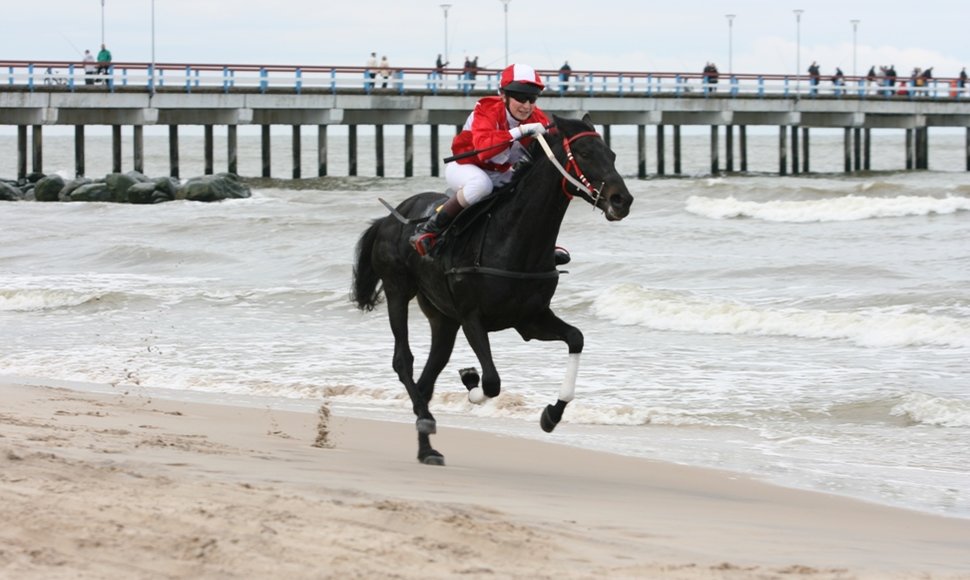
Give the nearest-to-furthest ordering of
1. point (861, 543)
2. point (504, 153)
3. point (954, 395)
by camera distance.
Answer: point (861, 543) < point (504, 153) < point (954, 395)

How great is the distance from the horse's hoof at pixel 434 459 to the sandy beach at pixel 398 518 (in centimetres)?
10

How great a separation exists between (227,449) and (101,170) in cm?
8325

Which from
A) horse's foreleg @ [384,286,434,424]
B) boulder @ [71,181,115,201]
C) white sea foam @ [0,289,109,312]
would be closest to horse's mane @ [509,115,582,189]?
horse's foreleg @ [384,286,434,424]

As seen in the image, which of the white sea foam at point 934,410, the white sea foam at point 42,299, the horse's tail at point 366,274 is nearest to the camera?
the horse's tail at point 366,274

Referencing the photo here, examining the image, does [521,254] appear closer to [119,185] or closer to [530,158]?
[530,158]

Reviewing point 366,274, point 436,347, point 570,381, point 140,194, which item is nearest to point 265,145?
point 140,194

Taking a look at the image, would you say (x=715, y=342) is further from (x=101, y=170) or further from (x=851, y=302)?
(x=101, y=170)

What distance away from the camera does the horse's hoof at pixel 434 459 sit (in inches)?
316

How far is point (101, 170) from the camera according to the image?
288 feet

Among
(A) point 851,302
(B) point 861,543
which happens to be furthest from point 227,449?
(A) point 851,302

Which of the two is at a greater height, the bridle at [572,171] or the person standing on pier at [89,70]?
the person standing on pier at [89,70]

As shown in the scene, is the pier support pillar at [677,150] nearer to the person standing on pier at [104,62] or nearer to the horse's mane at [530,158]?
the person standing on pier at [104,62]

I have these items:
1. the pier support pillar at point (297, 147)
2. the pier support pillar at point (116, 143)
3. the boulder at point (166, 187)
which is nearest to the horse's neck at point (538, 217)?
the boulder at point (166, 187)

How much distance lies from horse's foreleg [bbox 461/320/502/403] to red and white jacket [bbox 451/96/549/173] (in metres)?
0.95
